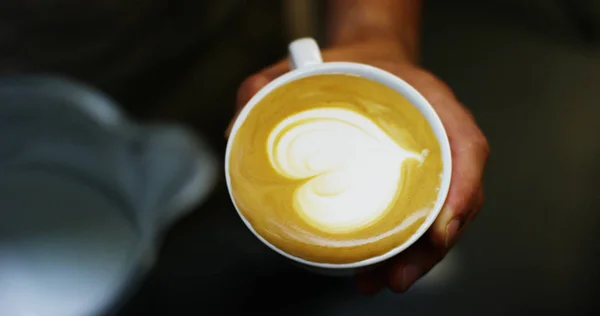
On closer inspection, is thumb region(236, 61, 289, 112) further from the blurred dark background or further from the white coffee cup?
the blurred dark background

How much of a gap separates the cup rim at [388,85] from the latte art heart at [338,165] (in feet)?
0.06

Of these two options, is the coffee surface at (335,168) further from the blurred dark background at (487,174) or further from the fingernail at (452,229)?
the blurred dark background at (487,174)

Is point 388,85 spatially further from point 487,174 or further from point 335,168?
point 487,174

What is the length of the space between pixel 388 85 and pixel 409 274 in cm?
13

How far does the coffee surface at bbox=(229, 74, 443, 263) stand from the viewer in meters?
0.35

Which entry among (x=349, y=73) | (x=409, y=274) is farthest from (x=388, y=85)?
(x=409, y=274)

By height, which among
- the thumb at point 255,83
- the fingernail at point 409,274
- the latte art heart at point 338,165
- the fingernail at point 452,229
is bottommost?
the fingernail at point 409,274

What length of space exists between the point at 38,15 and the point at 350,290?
0.45 metres

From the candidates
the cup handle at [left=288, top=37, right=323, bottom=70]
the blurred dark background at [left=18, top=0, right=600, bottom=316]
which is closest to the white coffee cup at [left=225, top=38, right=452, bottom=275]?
the cup handle at [left=288, top=37, right=323, bottom=70]

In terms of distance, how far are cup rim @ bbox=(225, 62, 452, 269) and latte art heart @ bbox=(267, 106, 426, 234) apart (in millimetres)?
19

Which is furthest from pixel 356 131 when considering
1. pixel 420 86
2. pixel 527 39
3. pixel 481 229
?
pixel 527 39

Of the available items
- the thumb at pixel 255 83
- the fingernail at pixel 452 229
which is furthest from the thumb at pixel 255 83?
the fingernail at pixel 452 229

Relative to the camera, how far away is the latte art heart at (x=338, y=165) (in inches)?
14.3

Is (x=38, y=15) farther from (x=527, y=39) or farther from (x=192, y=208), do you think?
(x=527, y=39)
